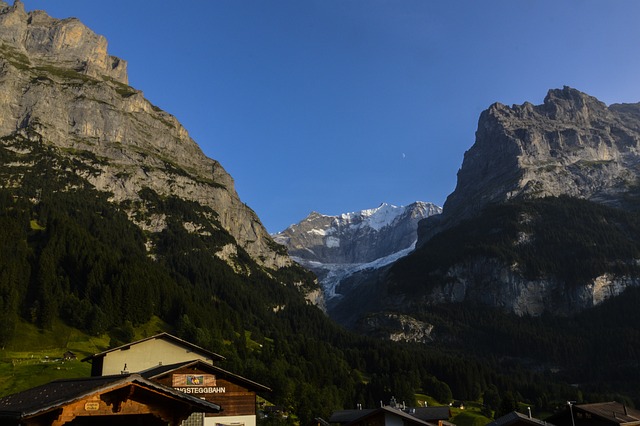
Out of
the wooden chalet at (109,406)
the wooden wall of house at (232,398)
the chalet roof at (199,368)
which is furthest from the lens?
the wooden wall of house at (232,398)

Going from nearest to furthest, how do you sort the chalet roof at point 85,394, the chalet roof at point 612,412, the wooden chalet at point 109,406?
the chalet roof at point 85,394 < the wooden chalet at point 109,406 < the chalet roof at point 612,412

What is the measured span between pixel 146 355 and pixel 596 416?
4843cm

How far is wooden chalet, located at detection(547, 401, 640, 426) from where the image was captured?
206 feet

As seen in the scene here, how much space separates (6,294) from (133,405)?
451 feet

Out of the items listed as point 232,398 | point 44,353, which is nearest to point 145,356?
point 232,398

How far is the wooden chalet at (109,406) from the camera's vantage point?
1567 centimetres

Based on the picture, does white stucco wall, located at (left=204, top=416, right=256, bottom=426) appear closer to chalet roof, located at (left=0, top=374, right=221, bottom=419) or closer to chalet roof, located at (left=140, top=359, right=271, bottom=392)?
chalet roof, located at (left=140, top=359, right=271, bottom=392)

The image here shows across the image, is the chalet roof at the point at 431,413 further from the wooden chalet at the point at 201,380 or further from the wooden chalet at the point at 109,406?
the wooden chalet at the point at 109,406

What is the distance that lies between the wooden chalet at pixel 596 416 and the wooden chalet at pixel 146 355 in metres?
41.8

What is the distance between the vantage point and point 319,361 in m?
179

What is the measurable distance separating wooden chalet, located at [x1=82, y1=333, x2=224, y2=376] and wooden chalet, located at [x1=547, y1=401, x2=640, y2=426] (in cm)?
4180

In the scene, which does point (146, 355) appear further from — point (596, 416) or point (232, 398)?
point (596, 416)

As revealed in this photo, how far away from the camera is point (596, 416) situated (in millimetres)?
63656

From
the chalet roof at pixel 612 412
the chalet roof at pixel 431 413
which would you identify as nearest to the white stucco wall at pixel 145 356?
the chalet roof at pixel 431 413
